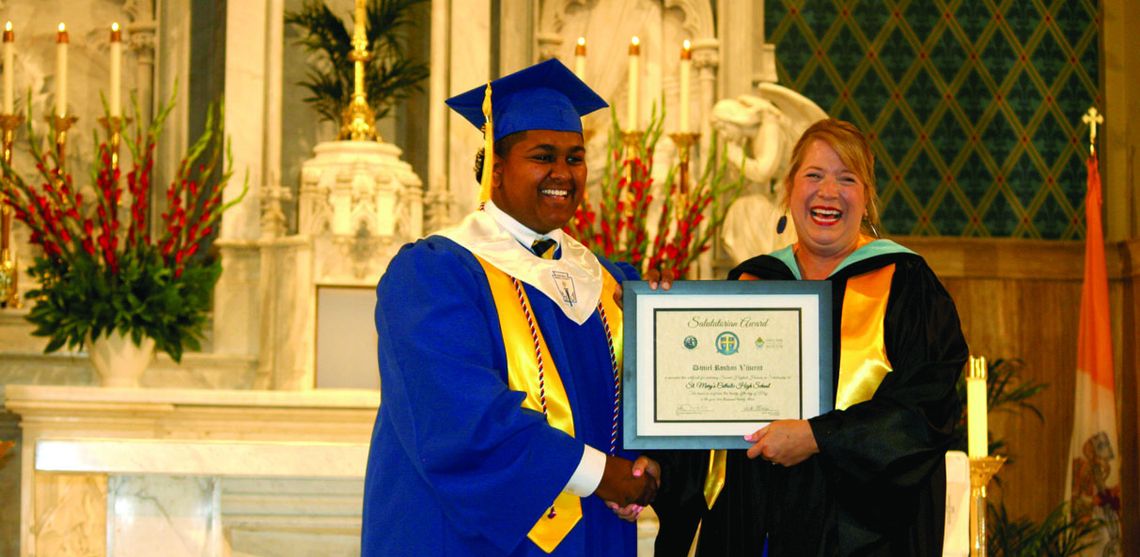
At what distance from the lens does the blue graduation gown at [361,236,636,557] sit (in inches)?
112

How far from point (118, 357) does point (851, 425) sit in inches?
117

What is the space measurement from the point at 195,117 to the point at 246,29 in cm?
64

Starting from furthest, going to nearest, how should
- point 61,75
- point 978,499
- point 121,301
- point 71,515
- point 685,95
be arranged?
point 685,95 < point 61,75 < point 121,301 < point 978,499 < point 71,515

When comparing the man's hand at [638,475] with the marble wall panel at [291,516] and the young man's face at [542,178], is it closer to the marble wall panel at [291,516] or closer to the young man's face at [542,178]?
the young man's face at [542,178]

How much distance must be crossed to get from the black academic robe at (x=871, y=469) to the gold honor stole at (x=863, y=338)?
14mm

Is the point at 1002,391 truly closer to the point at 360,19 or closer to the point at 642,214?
the point at 642,214

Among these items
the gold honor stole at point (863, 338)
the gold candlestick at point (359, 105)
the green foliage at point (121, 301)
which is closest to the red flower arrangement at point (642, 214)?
the gold candlestick at point (359, 105)

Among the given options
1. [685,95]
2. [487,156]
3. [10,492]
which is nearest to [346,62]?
[685,95]

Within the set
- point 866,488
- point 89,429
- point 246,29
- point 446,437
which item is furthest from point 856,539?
point 246,29

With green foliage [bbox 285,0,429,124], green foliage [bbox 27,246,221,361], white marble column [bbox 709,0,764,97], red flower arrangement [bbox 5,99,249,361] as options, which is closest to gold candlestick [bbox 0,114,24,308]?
red flower arrangement [bbox 5,99,249,361]

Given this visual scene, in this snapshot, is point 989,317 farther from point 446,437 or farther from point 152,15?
point 446,437

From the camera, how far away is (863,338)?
3.02 metres

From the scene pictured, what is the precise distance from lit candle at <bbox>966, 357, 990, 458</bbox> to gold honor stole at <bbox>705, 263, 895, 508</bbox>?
53.4 inches

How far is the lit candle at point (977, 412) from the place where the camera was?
4328 mm
